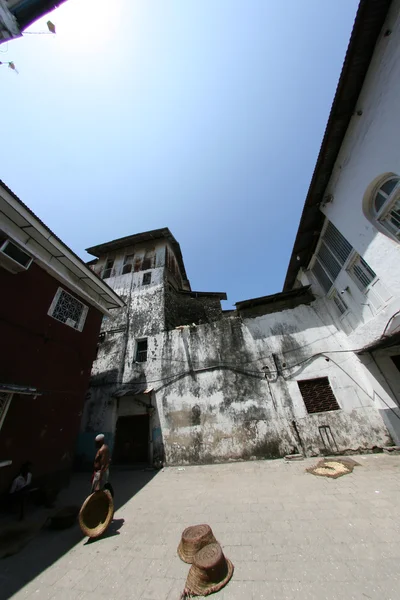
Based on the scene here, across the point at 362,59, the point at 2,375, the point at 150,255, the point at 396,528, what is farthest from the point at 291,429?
the point at 150,255

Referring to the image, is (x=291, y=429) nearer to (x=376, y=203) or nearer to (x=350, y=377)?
(x=350, y=377)

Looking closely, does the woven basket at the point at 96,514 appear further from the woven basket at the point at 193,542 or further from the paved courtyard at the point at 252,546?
the woven basket at the point at 193,542

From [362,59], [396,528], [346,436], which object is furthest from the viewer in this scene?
[346,436]

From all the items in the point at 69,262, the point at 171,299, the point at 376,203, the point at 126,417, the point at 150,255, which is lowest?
the point at 126,417

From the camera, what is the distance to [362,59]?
222 inches

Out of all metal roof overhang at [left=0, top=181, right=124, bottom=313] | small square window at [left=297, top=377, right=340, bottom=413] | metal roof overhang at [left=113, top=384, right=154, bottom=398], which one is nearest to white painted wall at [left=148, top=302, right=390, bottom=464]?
small square window at [left=297, top=377, right=340, bottom=413]

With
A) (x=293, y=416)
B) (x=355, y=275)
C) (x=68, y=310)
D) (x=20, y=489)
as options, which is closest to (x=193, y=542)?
(x=20, y=489)

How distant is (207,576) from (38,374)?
6.45 metres

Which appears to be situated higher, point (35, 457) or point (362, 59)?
point (362, 59)

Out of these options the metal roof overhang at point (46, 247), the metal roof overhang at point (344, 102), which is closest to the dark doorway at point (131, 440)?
the metal roof overhang at point (46, 247)

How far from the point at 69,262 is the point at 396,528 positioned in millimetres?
10717

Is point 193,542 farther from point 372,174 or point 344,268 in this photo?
point 372,174

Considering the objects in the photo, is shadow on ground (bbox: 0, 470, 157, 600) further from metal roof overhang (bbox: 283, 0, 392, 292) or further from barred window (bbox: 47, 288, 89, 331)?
metal roof overhang (bbox: 283, 0, 392, 292)

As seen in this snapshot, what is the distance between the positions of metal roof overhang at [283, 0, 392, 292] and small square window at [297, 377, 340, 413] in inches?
240
